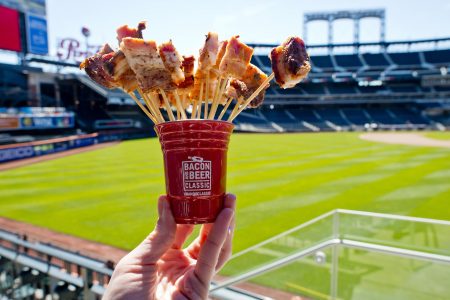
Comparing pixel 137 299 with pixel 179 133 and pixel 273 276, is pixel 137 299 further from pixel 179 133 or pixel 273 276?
pixel 273 276

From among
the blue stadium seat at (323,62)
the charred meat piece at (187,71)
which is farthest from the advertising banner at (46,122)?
the blue stadium seat at (323,62)

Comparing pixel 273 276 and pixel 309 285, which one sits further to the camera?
pixel 273 276

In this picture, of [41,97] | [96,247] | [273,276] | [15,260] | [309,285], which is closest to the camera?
[15,260]

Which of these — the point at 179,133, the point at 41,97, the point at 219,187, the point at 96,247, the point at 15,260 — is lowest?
the point at 96,247

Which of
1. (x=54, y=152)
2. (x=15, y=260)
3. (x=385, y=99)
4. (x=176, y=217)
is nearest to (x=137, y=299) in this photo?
(x=176, y=217)

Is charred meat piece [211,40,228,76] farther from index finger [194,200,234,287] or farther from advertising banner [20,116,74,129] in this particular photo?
advertising banner [20,116,74,129]

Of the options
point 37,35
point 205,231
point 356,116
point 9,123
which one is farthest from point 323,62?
point 205,231

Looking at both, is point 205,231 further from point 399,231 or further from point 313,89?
point 313,89

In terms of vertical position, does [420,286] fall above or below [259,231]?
above
